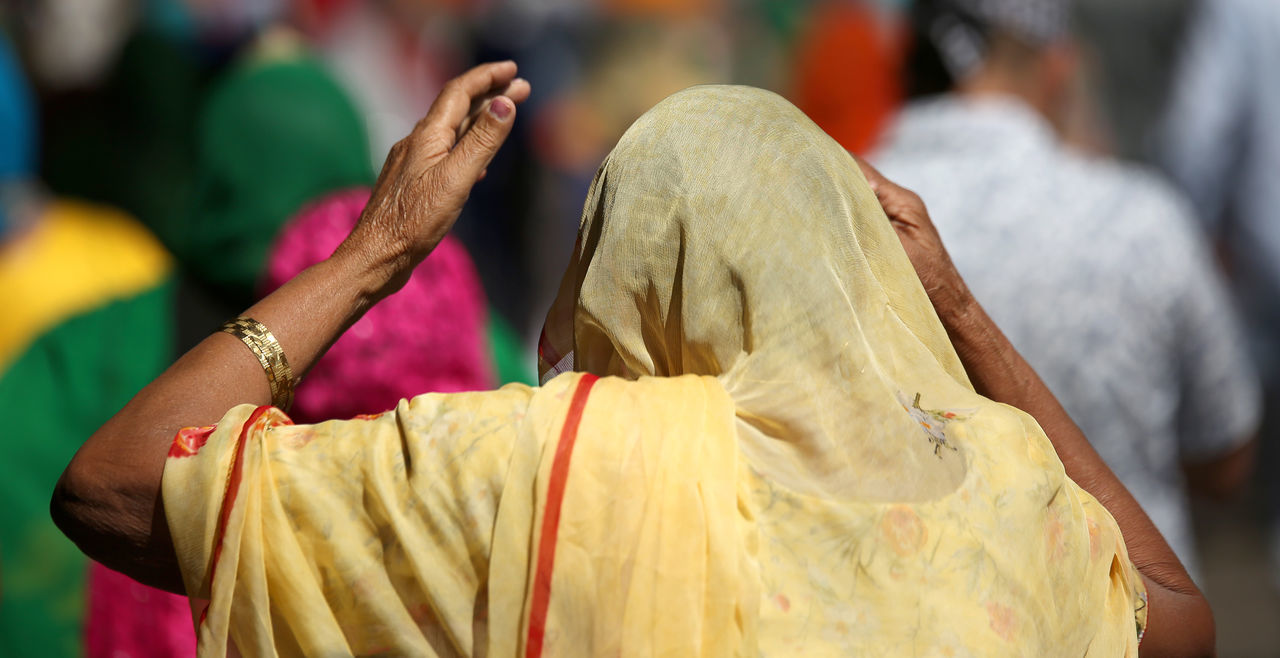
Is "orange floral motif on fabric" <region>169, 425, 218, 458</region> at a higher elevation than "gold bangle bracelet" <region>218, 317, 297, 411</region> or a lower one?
lower

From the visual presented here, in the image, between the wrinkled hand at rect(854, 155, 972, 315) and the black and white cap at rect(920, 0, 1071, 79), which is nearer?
the wrinkled hand at rect(854, 155, 972, 315)

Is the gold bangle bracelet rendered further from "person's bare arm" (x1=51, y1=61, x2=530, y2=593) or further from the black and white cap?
the black and white cap

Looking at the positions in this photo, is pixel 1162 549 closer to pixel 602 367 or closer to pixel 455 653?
pixel 602 367

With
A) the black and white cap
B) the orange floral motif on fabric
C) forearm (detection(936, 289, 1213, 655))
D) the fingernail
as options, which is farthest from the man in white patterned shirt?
the orange floral motif on fabric

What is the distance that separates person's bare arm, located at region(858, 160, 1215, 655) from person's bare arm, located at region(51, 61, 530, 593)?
548 millimetres

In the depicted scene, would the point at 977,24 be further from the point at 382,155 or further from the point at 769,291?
the point at 382,155

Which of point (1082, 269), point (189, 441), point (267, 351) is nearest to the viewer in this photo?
point (189, 441)

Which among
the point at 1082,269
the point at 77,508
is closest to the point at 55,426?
the point at 77,508

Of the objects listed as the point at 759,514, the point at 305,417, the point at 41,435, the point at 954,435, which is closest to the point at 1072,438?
the point at 954,435

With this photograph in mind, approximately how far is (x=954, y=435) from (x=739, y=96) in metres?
0.46

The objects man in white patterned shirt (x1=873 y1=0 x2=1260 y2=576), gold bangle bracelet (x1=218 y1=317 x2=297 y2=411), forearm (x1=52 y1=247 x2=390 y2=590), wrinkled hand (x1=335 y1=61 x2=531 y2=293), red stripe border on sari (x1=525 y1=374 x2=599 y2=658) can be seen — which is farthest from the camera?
man in white patterned shirt (x1=873 y1=0 x2=1260 y2=576)

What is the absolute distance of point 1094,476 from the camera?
62.8 inches

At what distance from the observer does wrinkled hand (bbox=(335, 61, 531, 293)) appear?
152 centimetres

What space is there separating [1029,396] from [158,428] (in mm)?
1104
